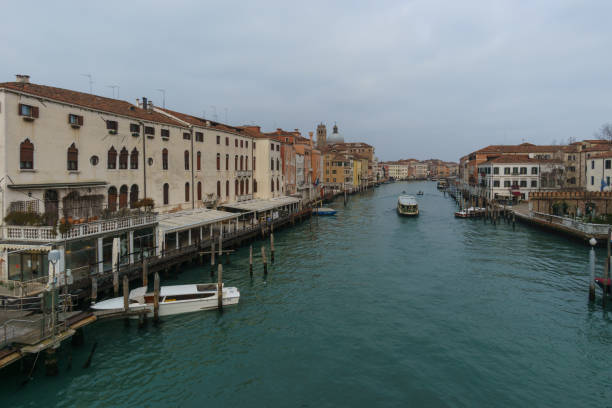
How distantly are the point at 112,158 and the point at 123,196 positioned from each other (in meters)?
2.57

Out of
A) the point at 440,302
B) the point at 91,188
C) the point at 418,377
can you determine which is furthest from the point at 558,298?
the point at 91,188

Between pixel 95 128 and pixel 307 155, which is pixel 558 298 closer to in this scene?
pixel 95 128

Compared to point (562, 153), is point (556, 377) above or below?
below

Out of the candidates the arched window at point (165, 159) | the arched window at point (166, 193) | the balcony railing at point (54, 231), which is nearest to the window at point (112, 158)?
the arched window at point (165, 159)

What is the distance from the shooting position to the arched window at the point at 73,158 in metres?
22.3

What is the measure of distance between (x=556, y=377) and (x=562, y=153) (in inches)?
2780

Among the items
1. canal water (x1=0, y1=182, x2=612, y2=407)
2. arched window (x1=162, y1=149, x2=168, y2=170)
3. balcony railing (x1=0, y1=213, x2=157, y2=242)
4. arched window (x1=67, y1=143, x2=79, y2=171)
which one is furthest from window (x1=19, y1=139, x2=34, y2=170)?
arched window (x1=162, y1=149, x2=168, y2=170)

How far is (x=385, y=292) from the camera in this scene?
22250 mm

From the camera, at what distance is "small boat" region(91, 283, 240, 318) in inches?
693

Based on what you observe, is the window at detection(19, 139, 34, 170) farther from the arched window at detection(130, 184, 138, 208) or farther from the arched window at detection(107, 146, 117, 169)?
the arched window at detection(130, 184, 138, 208)

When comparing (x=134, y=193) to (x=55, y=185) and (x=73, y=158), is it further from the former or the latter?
(x=55, y=185)

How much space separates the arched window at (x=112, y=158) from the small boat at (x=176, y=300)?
32.6 ft

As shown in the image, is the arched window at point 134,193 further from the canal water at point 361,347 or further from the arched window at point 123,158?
the canal water at point 361,347

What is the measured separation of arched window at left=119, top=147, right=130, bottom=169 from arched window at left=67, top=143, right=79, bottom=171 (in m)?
3.45
